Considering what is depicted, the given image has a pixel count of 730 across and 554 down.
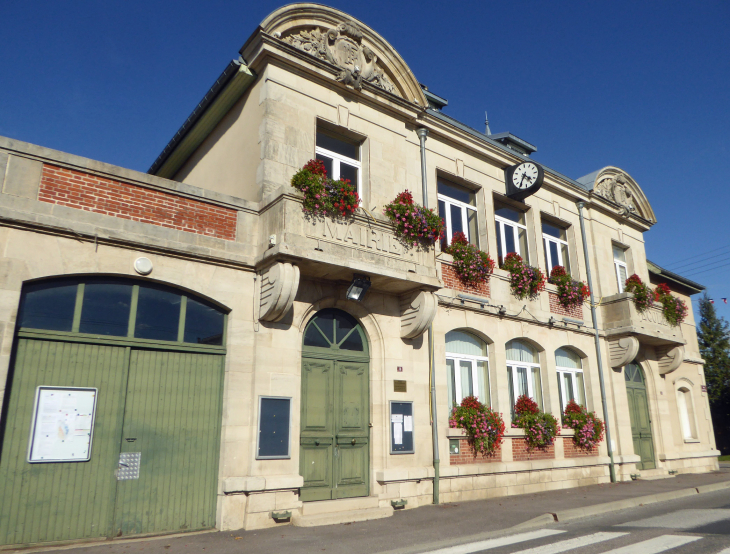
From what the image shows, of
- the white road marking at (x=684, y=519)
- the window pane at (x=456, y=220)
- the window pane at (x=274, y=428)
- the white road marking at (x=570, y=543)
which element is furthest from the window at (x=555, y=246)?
the window pane at (x=274, y=428)

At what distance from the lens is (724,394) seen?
3425 centimetres

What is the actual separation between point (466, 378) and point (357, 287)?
12.9 ft

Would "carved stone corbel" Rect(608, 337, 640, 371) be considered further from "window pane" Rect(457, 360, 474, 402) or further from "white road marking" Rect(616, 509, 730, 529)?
"white road marking" Rect(616, 509, 730, 529)

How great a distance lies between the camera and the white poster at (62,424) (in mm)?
6648

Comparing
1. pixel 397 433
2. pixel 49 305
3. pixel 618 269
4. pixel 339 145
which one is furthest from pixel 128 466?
pixel 618 269

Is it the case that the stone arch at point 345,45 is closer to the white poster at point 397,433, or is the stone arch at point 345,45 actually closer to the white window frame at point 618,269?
the white poster at point 397,433

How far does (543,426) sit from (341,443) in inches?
208

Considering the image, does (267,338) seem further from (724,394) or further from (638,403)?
(724,394)

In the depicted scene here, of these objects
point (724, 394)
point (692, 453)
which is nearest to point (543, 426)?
point (692, 453)

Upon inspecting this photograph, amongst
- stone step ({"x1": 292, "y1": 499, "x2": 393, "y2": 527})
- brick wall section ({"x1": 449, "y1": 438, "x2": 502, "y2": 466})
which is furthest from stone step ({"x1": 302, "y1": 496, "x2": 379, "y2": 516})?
brick wall section ({"x1": 449, "y1": 438, "x2": 502, "y2": 466})

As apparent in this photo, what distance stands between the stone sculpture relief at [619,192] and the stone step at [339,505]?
11760 millimetres

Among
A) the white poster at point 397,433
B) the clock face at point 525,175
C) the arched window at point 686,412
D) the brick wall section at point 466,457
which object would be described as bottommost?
the brick wall section at point 466,457

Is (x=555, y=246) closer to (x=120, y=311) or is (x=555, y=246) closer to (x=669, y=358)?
(x=669, y=358)

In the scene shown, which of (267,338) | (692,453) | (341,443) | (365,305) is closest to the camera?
(267,338)
